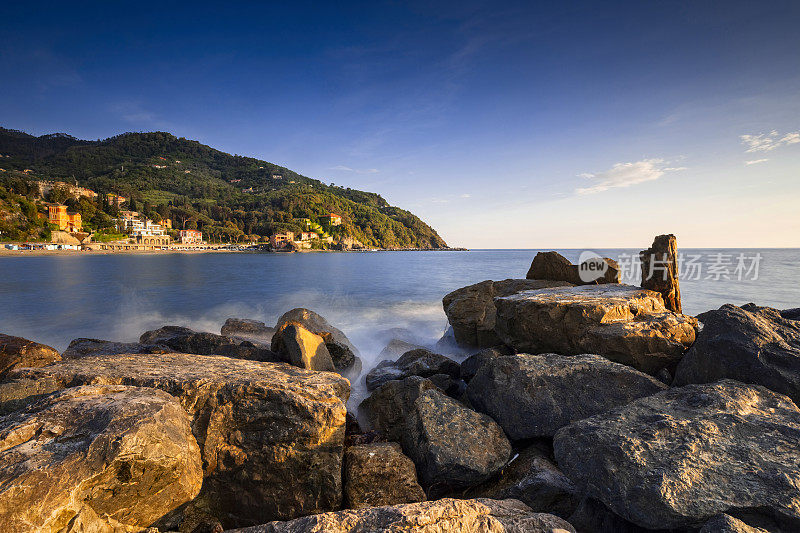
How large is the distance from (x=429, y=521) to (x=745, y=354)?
480 cm

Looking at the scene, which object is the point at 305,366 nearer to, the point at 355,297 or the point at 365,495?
the point at 365,495

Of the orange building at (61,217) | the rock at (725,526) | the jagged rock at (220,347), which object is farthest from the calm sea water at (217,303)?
the orange building at (61,217)

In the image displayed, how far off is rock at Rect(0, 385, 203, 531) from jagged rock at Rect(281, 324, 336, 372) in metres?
2.72

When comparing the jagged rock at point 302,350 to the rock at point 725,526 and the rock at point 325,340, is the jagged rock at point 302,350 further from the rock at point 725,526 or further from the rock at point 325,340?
the rock at point 725,526

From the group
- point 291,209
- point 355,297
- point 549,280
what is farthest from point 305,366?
point 291,209

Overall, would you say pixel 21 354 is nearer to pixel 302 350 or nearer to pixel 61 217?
pixel 302 350

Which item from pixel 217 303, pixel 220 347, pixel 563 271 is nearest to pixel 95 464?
pixel 220 347

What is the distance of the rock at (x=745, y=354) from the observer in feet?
13.9

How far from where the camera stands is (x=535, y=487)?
356cm

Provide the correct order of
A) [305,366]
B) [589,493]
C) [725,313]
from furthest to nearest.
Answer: [305,366], [725,313], [589,493]

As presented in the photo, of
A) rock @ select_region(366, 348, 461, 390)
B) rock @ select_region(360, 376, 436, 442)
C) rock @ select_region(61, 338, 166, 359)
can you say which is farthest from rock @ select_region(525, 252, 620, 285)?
rock @ select_region(61, 338, 166, 359)

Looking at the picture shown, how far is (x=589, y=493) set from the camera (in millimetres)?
2986

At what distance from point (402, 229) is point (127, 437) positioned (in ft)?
593

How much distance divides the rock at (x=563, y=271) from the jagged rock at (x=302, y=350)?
23.4 feet
